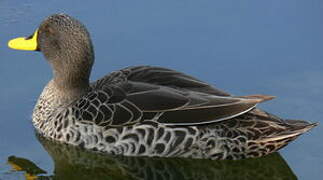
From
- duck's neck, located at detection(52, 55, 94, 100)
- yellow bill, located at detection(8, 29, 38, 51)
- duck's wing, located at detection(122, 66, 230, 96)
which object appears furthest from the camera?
yellow bill, located at detection(8, 29, 38, 51)

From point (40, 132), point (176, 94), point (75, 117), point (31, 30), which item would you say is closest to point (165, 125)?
point (176, 94)

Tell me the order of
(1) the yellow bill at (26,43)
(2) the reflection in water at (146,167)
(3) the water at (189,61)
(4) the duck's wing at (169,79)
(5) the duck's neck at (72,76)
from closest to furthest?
(2) the reflection in water at (146,167) < (3) the water at (189,61) < (4) the duck's wing at (169,79) < (5) the duck's neck at (72,76) < (1) the yellow bill at (26,43)

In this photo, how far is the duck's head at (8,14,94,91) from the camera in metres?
5.88

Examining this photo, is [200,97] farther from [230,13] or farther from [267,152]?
[230,13]

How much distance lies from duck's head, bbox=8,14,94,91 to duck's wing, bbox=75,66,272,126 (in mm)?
270

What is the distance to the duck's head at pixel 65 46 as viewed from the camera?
588 centimetres

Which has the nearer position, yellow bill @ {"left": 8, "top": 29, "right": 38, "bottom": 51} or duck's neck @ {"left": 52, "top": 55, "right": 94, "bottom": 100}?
duck's neck @ {"left": 52, "top": 55, "right": 94, "bottom": 100}

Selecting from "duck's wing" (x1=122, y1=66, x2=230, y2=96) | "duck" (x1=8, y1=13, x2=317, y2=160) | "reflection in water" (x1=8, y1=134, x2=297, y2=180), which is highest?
"duck's wing" (x1=122, y1=66, x2=230, y2=96)

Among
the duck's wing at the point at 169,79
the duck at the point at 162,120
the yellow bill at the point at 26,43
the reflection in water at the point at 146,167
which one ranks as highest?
the yellow bill at the point at 26,43

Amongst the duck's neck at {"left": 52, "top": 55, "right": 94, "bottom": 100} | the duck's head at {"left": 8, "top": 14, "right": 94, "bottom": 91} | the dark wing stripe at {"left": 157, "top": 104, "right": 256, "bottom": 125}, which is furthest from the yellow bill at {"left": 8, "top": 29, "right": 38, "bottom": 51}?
the dark wing stripe at {"left": 157, "top": 104, "right": 256, "bottom": 125}

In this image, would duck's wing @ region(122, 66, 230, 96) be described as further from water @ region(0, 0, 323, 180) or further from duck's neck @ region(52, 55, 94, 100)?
water @ region(0, 0, 323, 180)

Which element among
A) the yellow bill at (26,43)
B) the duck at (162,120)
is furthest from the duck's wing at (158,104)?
the yellow bill at (26,43)

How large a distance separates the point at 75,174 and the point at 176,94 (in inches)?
39.0

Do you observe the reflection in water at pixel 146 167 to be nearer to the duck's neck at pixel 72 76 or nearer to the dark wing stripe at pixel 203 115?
the dark wing stripe at pixel 203 115
